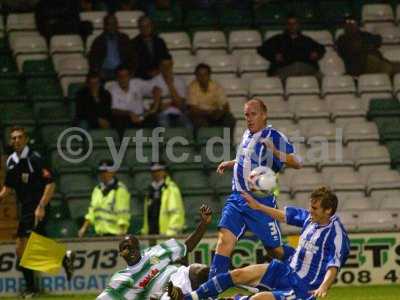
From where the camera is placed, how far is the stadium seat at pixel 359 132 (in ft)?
56.7

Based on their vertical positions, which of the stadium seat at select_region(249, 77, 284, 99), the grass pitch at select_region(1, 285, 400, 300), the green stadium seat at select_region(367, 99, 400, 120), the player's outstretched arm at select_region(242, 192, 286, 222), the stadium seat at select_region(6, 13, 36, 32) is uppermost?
the stadium seat at select_region(6, 13, 36, 32)

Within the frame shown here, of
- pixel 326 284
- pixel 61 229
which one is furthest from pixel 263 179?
pixel 61 229

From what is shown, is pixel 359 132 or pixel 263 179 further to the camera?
pixel 359 132

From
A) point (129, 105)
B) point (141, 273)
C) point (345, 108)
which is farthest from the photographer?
point (345, 108)

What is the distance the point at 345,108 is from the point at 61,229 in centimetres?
449

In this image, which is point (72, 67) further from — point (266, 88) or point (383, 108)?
point (383, 108)

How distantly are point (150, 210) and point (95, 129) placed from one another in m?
1.88

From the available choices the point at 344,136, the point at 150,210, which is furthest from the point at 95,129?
the point at 344,136

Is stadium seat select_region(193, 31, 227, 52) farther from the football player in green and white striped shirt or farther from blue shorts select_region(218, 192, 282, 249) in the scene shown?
the football player in green and white striped shirt

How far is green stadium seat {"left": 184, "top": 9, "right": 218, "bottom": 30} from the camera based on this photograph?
18641mm

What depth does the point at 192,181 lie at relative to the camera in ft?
53.8

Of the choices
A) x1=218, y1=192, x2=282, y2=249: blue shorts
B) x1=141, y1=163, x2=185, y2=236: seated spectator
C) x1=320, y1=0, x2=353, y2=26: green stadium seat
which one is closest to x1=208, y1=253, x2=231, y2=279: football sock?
x1=218, y1=192, x2=282, y2=249: blue shorts

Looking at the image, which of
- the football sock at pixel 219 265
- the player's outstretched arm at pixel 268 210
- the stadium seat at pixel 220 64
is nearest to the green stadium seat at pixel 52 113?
the stadium seat at pixel 220 64

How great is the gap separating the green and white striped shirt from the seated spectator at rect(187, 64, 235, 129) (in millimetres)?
5658
